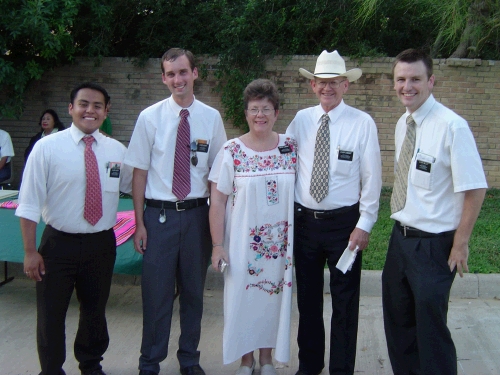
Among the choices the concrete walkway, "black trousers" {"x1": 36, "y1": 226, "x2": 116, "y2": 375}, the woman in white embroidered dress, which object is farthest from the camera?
the concrete walkway

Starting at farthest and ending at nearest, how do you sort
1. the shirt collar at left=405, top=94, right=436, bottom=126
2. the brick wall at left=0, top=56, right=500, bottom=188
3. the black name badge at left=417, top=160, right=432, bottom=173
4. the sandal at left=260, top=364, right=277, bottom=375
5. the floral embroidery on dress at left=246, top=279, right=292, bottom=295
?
the brick wall at left=0, top=56, right=500, bottom=188 → the sandal at left=260, top=364, right=277, bottom=375 → the floral embroidery on dress at left=246, top=279, right=292, bottom=295 → the shirt collar at left=405, top=94, right=436, bottom=126 → the black name badge at left=417, top=160, right=432, bottom=173

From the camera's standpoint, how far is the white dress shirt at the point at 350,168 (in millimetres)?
3254

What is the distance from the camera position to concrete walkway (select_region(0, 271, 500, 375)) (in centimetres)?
375

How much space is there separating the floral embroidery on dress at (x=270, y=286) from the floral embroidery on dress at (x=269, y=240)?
0.16m

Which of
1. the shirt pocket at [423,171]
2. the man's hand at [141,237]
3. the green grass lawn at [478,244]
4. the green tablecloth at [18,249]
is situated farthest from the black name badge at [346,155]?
the green grass lawn at [478,244]

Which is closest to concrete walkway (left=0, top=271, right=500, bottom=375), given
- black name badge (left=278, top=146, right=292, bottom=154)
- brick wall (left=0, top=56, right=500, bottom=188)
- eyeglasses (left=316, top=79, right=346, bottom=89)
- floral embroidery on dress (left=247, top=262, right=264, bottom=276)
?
floral embroidery on dress (left=247, top=262, right=264, bottom=276)

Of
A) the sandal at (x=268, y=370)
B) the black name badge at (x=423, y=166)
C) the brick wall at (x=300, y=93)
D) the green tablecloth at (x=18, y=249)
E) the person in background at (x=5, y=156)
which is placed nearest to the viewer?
the black name badge at (x=423, y=166)

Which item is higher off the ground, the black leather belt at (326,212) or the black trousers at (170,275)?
the black leather belt at (326,212)

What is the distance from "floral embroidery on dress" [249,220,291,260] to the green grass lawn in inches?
84.8

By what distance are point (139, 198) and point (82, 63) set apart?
647 centimetres

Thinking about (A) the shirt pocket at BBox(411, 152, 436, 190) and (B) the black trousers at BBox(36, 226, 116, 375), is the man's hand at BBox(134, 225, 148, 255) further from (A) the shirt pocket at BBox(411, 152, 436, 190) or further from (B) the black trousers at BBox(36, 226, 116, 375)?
(A) the shirt pocket at BBox(411, 152, 436, 190)

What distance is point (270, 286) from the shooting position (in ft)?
11.2

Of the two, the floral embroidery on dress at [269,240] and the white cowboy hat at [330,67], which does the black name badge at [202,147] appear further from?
the white cowboy hat at [330,67]

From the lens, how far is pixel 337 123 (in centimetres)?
335
